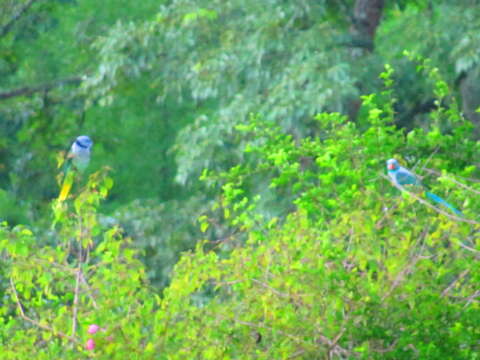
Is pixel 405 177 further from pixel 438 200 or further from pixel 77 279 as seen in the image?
pixel 77 279

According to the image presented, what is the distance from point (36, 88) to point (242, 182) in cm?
808

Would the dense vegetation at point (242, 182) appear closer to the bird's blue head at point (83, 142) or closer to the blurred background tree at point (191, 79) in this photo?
the blurred background tree at point (191, 79)

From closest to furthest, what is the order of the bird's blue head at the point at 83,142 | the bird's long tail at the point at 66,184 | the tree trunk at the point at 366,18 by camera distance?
the bird's long tail at the point at 66,184, the bird's blue head at the point at 83,142, the tree trunk at the point at 366,18

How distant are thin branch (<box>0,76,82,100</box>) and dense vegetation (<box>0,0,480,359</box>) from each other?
0.06 m

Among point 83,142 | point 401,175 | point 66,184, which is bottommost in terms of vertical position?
point 401,175

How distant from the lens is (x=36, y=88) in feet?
49.2

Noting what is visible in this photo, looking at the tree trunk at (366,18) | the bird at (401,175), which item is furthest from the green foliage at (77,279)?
the tree trunk at (366,18)

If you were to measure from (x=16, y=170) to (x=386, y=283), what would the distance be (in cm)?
1137

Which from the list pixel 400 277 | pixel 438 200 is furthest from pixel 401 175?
pixel 400 277

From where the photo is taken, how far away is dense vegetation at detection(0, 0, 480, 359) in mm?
4227

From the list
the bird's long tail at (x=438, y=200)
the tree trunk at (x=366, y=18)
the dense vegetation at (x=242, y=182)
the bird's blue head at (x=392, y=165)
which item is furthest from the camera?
the tree trunk at (x=366, y=18)

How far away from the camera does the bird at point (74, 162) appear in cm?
485

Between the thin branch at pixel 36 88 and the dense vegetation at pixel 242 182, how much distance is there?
6 cm

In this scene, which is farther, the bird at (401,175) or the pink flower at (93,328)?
the bird at (401,175)
